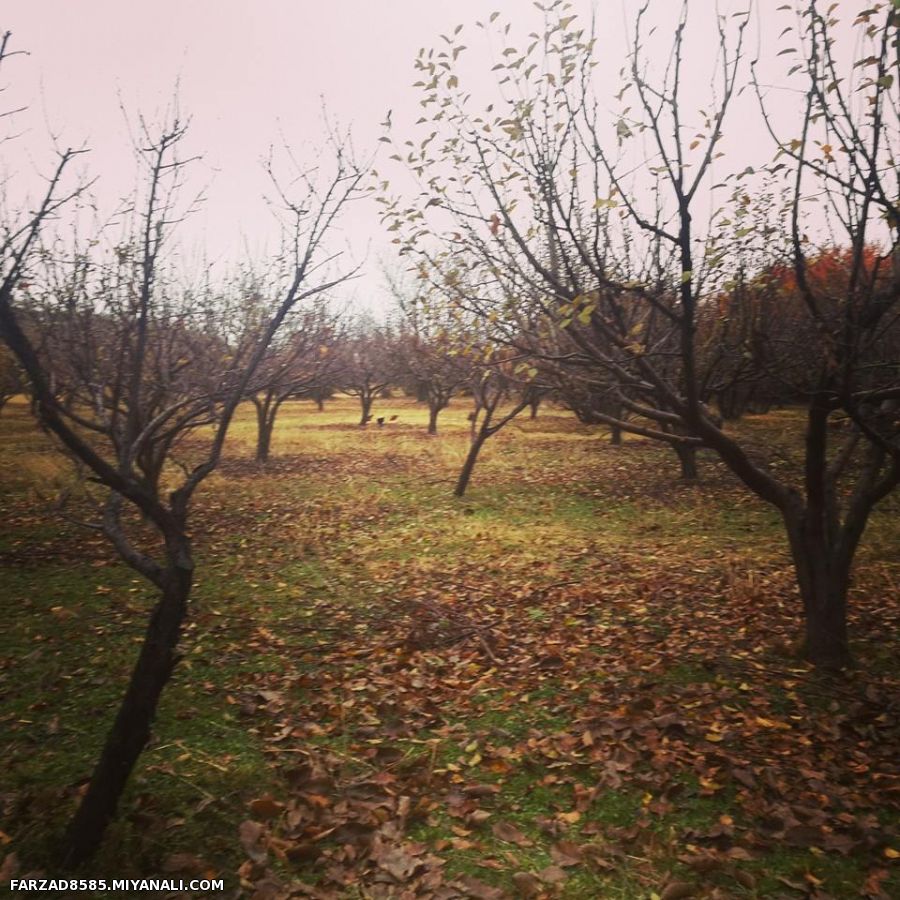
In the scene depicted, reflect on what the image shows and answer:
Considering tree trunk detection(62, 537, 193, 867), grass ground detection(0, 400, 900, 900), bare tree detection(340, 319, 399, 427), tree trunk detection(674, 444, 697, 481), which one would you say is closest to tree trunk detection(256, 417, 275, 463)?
grass ground detection(0, 400, 900, 900)

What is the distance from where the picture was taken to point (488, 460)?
69.7ft

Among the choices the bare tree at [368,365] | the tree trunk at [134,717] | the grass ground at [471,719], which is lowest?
the grass ground at [471,719]

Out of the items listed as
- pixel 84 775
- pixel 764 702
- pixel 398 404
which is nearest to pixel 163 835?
pixel 84 775

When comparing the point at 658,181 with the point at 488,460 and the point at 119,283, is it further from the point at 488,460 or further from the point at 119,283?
the point at 488,460

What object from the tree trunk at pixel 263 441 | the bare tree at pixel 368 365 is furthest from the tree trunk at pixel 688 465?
the bare tree at pixel 368 365

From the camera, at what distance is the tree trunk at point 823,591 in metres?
5.77

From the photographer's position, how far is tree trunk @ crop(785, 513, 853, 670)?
5766mm

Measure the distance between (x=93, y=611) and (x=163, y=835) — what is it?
5.03 meters

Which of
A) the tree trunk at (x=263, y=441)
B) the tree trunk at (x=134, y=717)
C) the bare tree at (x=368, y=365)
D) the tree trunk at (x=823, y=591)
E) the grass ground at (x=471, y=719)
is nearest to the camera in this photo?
the tree trunk at (x=134, y=717)

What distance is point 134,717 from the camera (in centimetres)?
356

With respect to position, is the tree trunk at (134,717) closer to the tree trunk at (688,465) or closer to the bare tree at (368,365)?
the tree trunk at (688,465)

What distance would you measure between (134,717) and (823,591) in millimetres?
5907

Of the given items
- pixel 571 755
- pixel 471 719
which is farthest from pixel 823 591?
pixel 471 719

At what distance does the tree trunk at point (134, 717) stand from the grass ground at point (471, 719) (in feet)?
0.77
